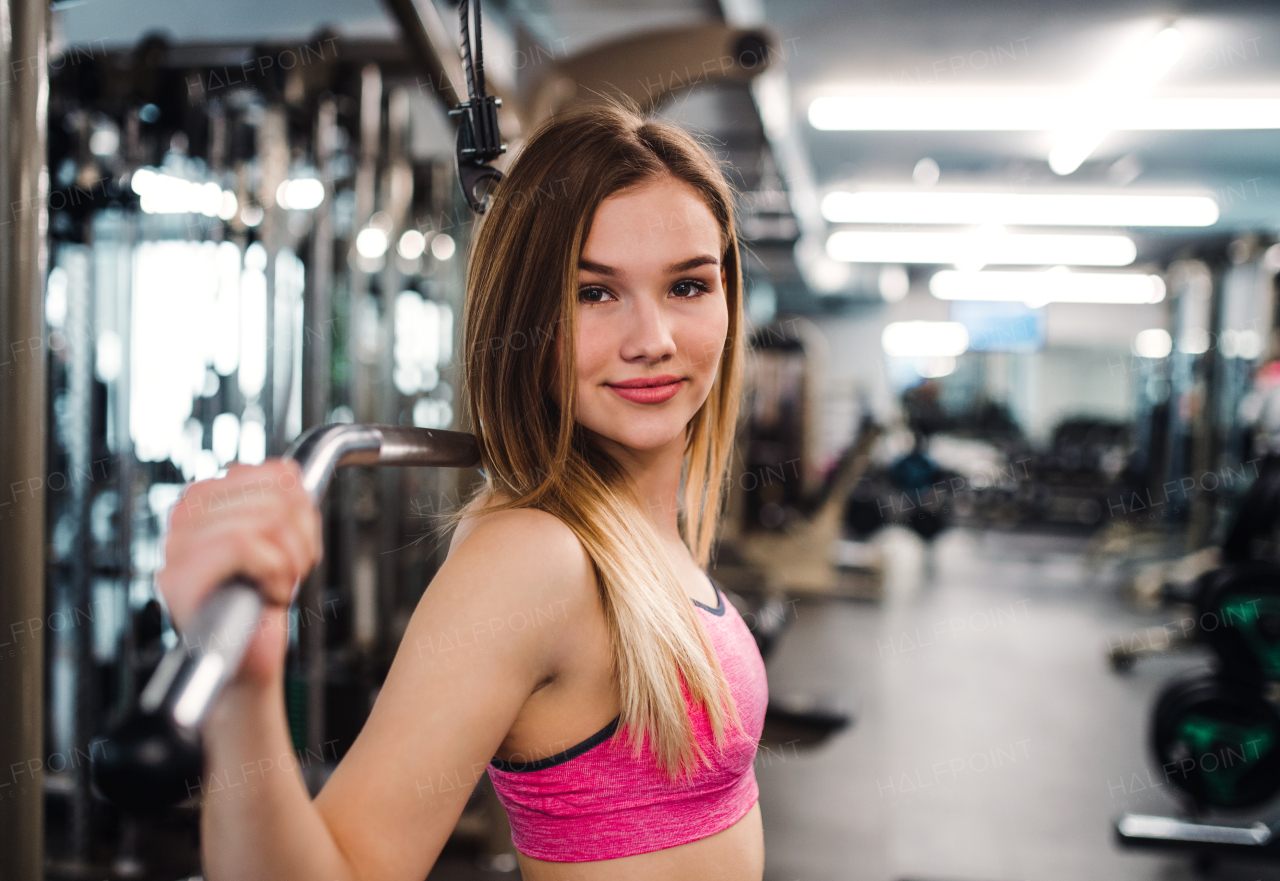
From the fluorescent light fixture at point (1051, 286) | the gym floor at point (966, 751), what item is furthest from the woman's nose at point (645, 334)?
the fluorescent light fixture at point (1051, 286)

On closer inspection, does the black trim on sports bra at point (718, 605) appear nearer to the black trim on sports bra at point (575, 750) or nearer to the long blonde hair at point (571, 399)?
the long blonde hair at point (571, 399)

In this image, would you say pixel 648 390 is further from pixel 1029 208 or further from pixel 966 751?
pixel 1029 208

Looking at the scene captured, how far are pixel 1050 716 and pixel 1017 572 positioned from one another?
13.3 ft

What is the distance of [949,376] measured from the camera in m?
13.2

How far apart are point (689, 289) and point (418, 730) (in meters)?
0.51

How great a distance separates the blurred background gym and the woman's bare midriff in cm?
34

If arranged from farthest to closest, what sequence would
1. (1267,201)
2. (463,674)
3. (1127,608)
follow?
(1267,201) → (1127,608) → (463,674)

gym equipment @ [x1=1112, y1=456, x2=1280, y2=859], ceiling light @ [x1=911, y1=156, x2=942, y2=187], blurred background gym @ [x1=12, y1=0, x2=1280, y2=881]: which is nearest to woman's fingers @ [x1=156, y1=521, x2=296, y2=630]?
blurred background gym @ [x1=12, y1=0, x2=1280, y2=881]

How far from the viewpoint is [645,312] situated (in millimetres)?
833

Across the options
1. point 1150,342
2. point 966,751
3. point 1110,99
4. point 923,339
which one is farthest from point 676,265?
point 923,339

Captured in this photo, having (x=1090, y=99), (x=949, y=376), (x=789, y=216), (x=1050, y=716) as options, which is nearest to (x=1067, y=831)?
(x=1050, y=716)

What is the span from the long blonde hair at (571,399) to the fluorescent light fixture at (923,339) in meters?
12.6

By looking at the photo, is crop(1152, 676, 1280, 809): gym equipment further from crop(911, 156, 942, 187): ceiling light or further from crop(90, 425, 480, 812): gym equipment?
crop(911, 156, 942, 187): ceiling light

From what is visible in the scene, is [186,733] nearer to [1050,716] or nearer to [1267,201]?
[1050,716]
